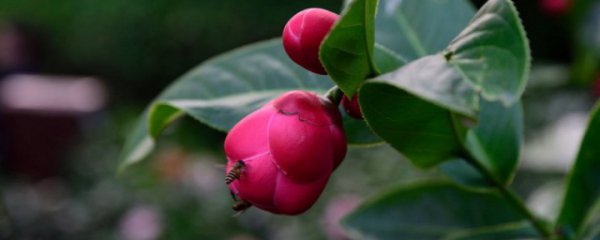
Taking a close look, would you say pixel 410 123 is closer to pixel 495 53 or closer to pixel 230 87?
pixel 495 53

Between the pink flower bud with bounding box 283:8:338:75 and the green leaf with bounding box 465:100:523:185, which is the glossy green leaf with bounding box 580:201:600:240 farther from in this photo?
the pink flower bud with bounding box 283:8:338:75

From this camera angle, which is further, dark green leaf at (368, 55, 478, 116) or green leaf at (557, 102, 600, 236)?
green leaf at (557, 102, 600, 236)

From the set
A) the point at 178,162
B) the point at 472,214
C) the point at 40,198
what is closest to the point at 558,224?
the point at 472,214

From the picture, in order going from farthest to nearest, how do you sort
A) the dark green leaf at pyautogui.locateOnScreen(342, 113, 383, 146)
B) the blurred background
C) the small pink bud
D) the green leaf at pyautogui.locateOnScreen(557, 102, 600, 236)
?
the blurred background
the small pink bud
the green leaf at pyautogui.locateOnScreen(557, 102, 600, 236)
the dark green leaf at pyautogui.locateOnScreen(342, 113, 383, 146)

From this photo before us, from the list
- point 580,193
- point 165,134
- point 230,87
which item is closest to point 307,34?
point 230,87

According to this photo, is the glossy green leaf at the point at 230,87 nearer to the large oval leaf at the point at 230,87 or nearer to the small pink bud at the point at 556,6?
the large oval leaf at the point at 230,87

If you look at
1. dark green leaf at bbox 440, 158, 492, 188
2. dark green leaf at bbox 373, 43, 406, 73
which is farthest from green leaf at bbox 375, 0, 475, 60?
dark green leaf at bbox 373, 43, 406, 73
